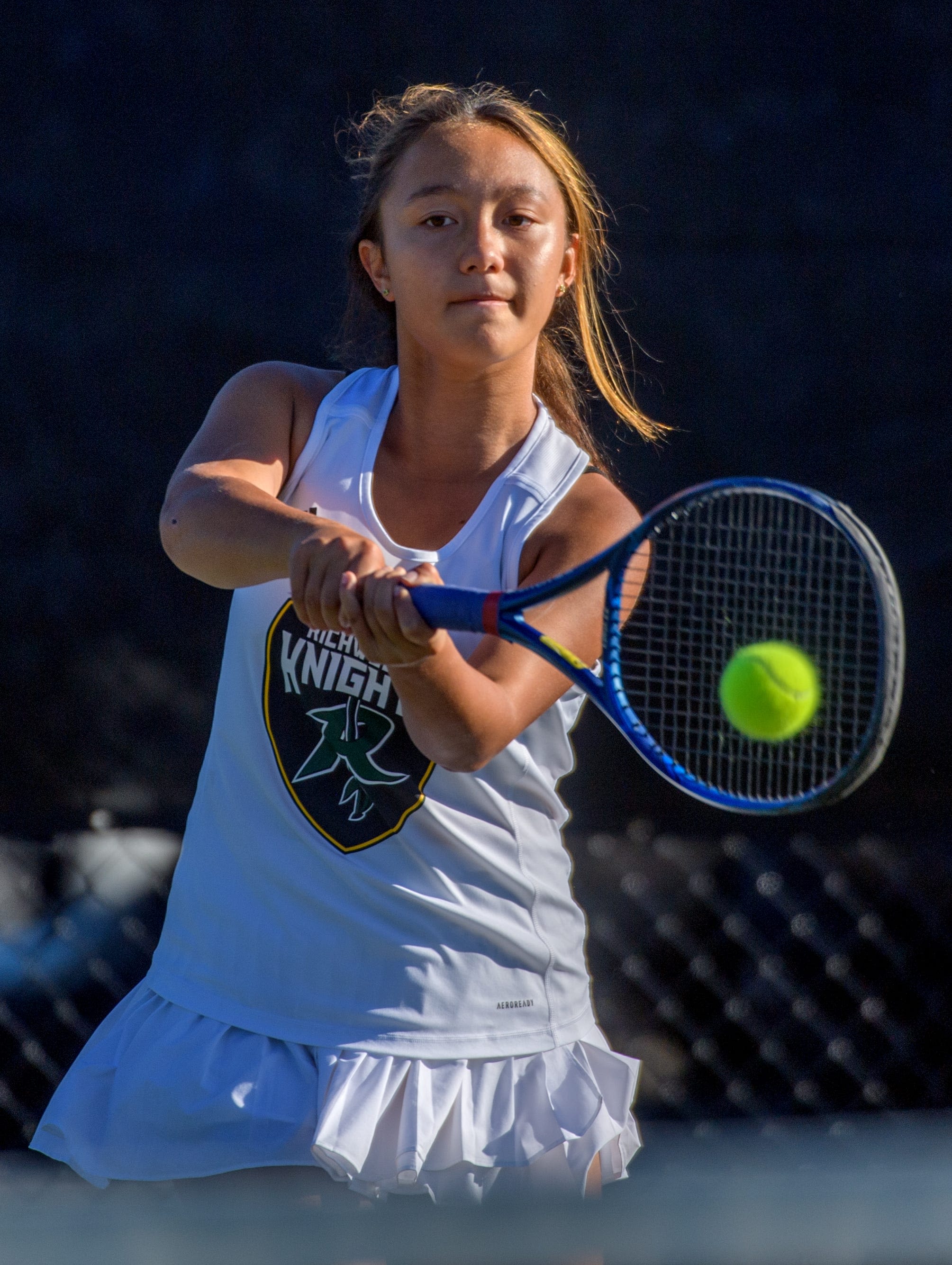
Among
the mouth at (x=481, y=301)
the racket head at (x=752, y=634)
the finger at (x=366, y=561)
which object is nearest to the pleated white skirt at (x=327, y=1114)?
the racket head at (x=752, y=634)

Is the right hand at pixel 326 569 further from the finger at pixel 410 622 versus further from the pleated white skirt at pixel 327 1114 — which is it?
the pleated white skirt at pixel 327 1114

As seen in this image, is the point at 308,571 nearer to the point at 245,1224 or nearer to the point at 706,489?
the point at 706,489

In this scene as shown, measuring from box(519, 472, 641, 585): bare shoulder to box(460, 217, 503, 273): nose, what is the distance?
0.71 ft

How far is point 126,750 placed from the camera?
2277 millimetres

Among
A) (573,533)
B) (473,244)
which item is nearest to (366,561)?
(573,533)

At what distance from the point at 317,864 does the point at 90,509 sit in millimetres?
1230

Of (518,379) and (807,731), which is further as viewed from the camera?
(807,731)

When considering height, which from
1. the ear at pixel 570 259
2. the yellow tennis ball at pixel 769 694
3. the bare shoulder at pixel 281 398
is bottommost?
the yellow tennis ball at pixel 769 694

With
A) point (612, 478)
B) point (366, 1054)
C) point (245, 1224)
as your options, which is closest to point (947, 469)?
point (612, 478)

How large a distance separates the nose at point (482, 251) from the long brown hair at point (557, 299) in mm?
123

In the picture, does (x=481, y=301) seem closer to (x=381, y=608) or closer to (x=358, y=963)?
(x=381, y=608)

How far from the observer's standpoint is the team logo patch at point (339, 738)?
4.13ft

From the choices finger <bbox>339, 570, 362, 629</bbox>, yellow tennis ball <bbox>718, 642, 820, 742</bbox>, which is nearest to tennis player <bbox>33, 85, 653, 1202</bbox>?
finger <bbox>339, 570, 362, 629</bbox>

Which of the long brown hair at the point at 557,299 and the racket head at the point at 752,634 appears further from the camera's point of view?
the long brown hair at the point at 557,299
